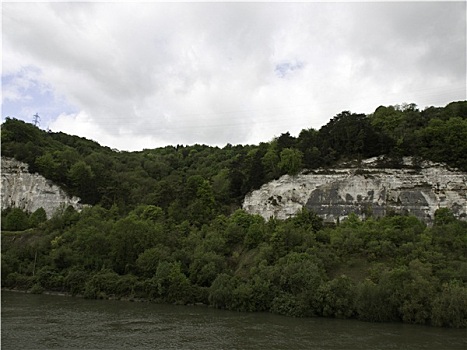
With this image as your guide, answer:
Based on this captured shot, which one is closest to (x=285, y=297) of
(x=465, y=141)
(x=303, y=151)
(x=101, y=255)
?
(x=101, y=255)

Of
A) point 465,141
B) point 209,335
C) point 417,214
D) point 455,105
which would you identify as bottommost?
point 209,335

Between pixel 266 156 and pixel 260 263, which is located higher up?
→ pixel 266 156

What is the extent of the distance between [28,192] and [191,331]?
163ft

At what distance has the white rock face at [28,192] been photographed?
6738 centimetres

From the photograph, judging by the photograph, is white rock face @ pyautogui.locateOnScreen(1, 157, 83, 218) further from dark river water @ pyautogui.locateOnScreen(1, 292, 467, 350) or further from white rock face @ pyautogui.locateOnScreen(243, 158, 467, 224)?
white rock face @ pyautogui.locateOnScreen(243, 158, 467, 224)

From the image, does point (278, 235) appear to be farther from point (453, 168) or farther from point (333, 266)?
point (453, 168)

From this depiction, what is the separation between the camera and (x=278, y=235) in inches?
1758

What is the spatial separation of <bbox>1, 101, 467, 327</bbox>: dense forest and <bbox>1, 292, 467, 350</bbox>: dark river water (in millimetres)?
2146

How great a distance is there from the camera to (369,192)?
54844 millimetres

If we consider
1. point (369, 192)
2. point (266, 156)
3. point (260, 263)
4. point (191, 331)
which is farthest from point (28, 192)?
point (369, 192)

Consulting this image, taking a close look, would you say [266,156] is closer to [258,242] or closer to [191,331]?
[258,242]

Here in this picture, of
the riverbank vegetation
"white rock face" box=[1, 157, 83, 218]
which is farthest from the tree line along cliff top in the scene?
the riverbank vegetation

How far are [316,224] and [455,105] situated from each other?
30099 mm

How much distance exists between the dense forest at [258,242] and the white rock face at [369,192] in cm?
184
